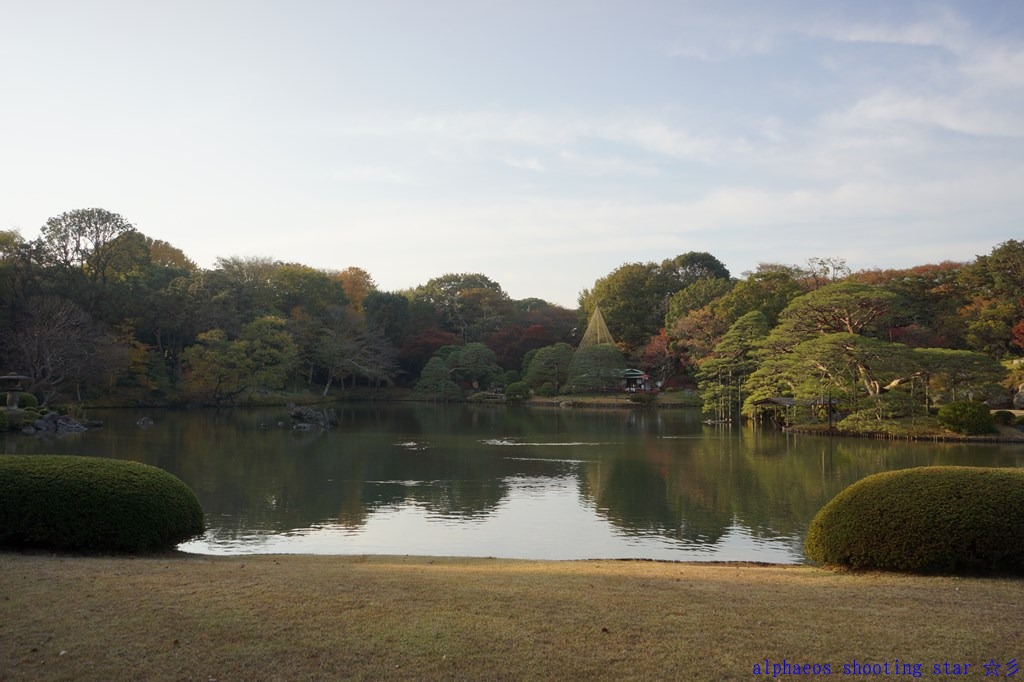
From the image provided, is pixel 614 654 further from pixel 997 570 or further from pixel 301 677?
pixel 997 570

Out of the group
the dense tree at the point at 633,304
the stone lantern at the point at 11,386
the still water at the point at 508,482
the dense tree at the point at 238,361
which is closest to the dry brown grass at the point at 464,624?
the still water at the point at 508,482

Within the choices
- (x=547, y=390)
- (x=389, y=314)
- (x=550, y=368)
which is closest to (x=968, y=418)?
(x=547, y=390)

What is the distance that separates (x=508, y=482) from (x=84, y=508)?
10004mm

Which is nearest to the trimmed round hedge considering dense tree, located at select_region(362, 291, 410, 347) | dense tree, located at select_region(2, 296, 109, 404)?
dense tree, located at select_region(2, 296, 109, 404)

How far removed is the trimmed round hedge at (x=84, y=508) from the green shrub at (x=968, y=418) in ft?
78.5

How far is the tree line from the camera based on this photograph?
27797 mm

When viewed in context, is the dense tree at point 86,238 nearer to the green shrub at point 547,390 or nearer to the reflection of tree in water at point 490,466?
the reflection of tree in water at point 490,466

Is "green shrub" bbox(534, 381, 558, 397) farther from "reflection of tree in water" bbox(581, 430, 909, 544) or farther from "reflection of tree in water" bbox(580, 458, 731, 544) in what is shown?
"reflection of tree in water" bbox(580, 458, 731, 544)

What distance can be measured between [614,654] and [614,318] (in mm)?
52176

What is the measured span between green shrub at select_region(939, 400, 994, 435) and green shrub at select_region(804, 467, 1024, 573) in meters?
19.1

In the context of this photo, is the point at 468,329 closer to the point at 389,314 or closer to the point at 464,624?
the point at 389,314

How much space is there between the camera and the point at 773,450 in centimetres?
2242

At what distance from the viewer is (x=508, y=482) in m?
16.5

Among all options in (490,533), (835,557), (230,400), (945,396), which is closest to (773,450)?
(945,396)
